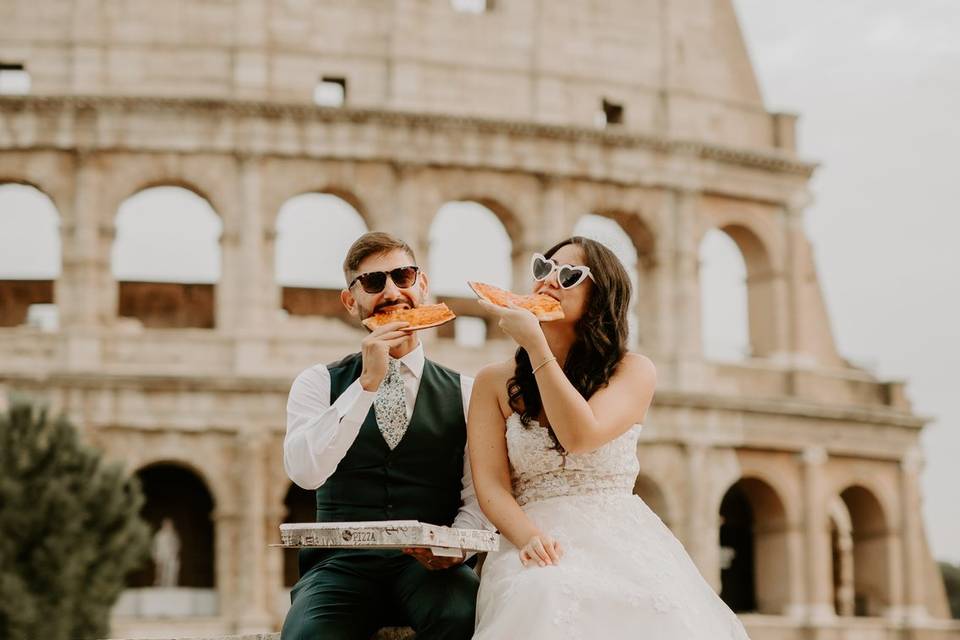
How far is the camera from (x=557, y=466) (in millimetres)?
5305

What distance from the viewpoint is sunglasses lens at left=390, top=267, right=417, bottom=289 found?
5.33 metres

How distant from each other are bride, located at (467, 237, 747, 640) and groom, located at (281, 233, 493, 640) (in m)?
0.15

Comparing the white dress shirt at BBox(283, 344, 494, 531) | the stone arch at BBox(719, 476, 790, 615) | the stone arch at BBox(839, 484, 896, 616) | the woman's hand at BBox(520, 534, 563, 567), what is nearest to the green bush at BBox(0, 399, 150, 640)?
the stone arch at BBox(719, 476, 790, 615)

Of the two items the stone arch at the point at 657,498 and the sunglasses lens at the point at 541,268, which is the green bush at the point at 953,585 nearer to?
the stone arch at the point at 657,498

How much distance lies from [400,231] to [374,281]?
19.5 meters

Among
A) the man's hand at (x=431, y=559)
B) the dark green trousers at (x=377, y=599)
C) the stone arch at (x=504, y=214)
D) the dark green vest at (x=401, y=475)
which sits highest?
the stone arch at (x=504, y=214)

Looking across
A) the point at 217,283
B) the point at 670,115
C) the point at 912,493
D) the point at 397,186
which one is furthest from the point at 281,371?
the point at 912,493

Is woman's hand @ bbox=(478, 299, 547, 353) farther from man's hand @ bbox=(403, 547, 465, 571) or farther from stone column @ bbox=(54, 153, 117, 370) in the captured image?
stone column @ bbox=(54, 153, 117, 370)

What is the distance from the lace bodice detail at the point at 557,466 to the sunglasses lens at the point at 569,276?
0.46 m

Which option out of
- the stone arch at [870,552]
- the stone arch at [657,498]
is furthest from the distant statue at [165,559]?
the stone arch at [870,552]

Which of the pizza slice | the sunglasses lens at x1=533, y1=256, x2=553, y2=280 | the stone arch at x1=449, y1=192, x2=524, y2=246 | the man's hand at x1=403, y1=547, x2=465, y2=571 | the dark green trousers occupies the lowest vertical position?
the dark green trousers

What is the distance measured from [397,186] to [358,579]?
65.5 ft

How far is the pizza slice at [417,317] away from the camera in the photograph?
5.16 m

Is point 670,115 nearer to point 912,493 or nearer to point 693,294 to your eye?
point 693,294
